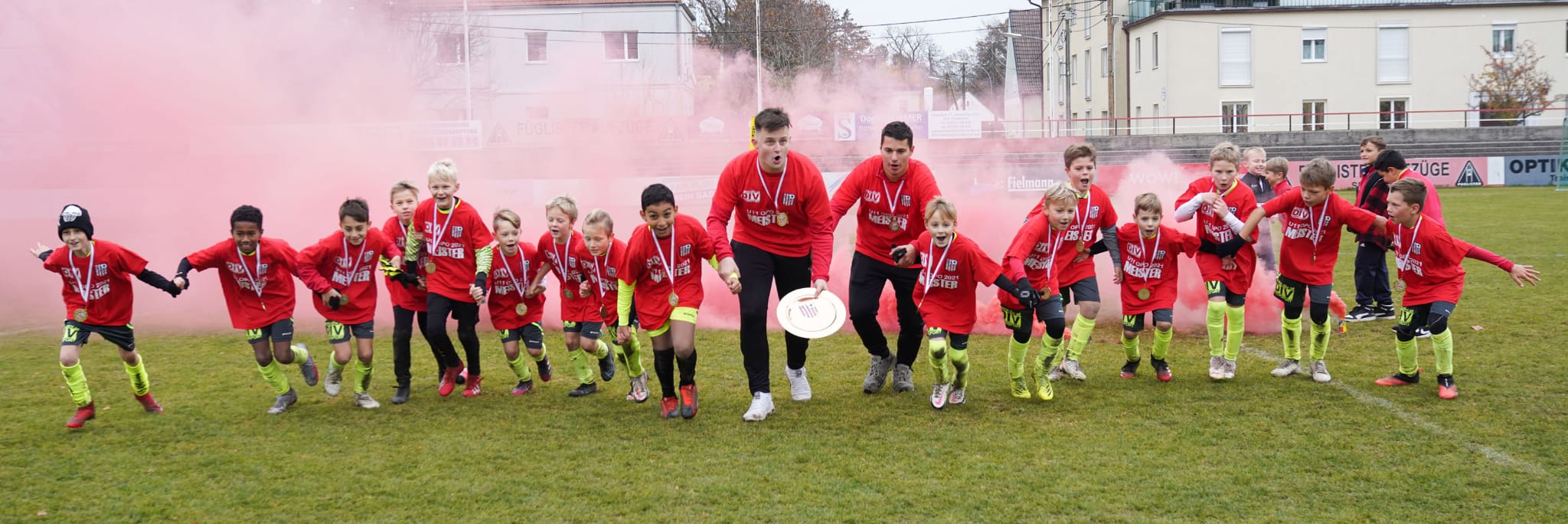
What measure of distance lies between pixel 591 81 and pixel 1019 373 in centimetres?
2119

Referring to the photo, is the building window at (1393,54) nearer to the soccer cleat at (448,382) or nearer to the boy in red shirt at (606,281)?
the boy in red shirt at (606,281)

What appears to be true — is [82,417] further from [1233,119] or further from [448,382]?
[1233,119]

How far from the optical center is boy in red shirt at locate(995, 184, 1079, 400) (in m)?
6.48

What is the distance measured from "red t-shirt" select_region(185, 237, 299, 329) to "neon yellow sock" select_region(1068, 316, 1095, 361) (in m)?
5.37

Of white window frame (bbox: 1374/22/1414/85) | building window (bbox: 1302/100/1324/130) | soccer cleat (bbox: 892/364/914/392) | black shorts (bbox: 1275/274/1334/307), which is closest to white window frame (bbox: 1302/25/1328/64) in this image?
building window (bbox: 1302/100/1324/130)

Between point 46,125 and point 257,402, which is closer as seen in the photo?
point 257,402

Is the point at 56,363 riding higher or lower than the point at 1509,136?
lower

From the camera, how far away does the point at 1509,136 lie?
3344cm

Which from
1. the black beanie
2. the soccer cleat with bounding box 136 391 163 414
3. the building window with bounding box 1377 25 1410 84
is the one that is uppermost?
the building window with bounding box 1377 25 1410 84

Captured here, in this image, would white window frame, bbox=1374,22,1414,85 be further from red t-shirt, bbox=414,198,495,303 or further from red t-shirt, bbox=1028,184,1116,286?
red t-shirt, bbox=414,198,495,303

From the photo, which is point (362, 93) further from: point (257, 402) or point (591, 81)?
point (257, 402)

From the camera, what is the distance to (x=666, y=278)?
20.5 feet

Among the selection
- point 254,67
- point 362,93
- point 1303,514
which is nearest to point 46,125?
point 254,67

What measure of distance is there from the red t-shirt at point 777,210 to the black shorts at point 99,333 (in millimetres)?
4012
